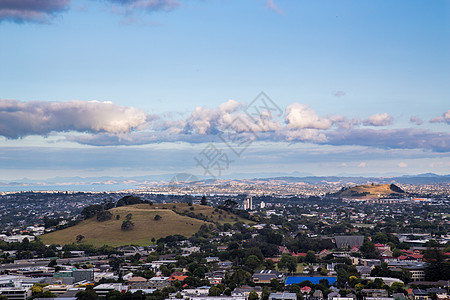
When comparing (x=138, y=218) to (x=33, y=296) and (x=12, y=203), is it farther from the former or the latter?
(x=12, y=203)

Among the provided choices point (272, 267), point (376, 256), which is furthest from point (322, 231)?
point (272, 267)

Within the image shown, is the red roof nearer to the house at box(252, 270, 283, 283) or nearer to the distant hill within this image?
the house at box(252, 270, 283, 283)

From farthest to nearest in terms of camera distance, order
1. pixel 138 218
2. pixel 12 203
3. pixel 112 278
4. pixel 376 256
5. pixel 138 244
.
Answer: pixel 12 203, pixel 138 218, pixel 138 244, pixel 376 256, pixel 112 278

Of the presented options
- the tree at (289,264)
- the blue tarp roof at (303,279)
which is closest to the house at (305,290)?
the blue tarp roof at (303,279)

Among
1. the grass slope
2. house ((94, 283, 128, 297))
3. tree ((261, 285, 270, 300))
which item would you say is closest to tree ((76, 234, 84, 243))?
the grass slope

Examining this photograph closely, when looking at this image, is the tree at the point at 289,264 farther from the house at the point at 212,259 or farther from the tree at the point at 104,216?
the tree at the point at 104,216

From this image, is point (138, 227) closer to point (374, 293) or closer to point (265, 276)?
point (265, 276)
